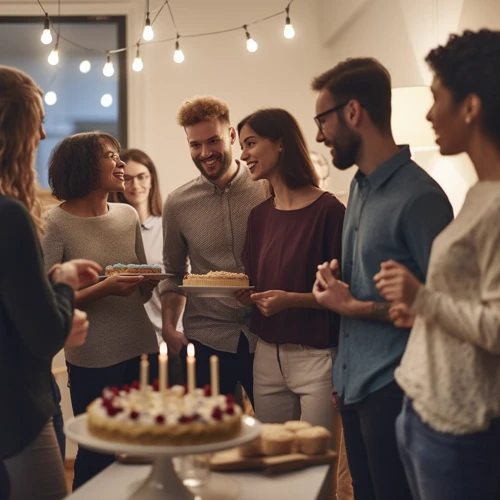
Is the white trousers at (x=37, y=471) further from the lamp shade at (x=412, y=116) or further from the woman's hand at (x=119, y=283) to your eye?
the lamp shade at (x=412, y=116)

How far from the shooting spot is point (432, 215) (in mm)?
1877

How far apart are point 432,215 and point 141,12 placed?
15.8 ft

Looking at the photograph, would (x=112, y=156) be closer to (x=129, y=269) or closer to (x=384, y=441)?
(x=129, y=269)

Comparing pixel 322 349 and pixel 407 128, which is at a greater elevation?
pixel 407 128

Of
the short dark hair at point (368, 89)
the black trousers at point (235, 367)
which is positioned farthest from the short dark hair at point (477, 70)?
the black trousers at point (235, 367)

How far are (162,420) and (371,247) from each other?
0.76 m

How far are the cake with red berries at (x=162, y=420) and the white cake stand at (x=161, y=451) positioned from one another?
0.01 meters

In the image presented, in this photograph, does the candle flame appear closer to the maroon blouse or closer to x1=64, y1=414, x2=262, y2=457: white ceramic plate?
x1=64, y1=414, x2=262, y2=457: white ceramic plate

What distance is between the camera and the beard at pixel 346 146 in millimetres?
2145

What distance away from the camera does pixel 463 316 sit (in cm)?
149

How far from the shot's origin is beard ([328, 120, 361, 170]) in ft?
7.04

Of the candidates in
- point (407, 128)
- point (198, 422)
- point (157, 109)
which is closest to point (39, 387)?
point (198, 422)

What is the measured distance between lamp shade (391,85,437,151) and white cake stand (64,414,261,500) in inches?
90.2

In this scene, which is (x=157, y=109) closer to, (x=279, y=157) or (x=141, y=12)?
(x=141, y=12)
